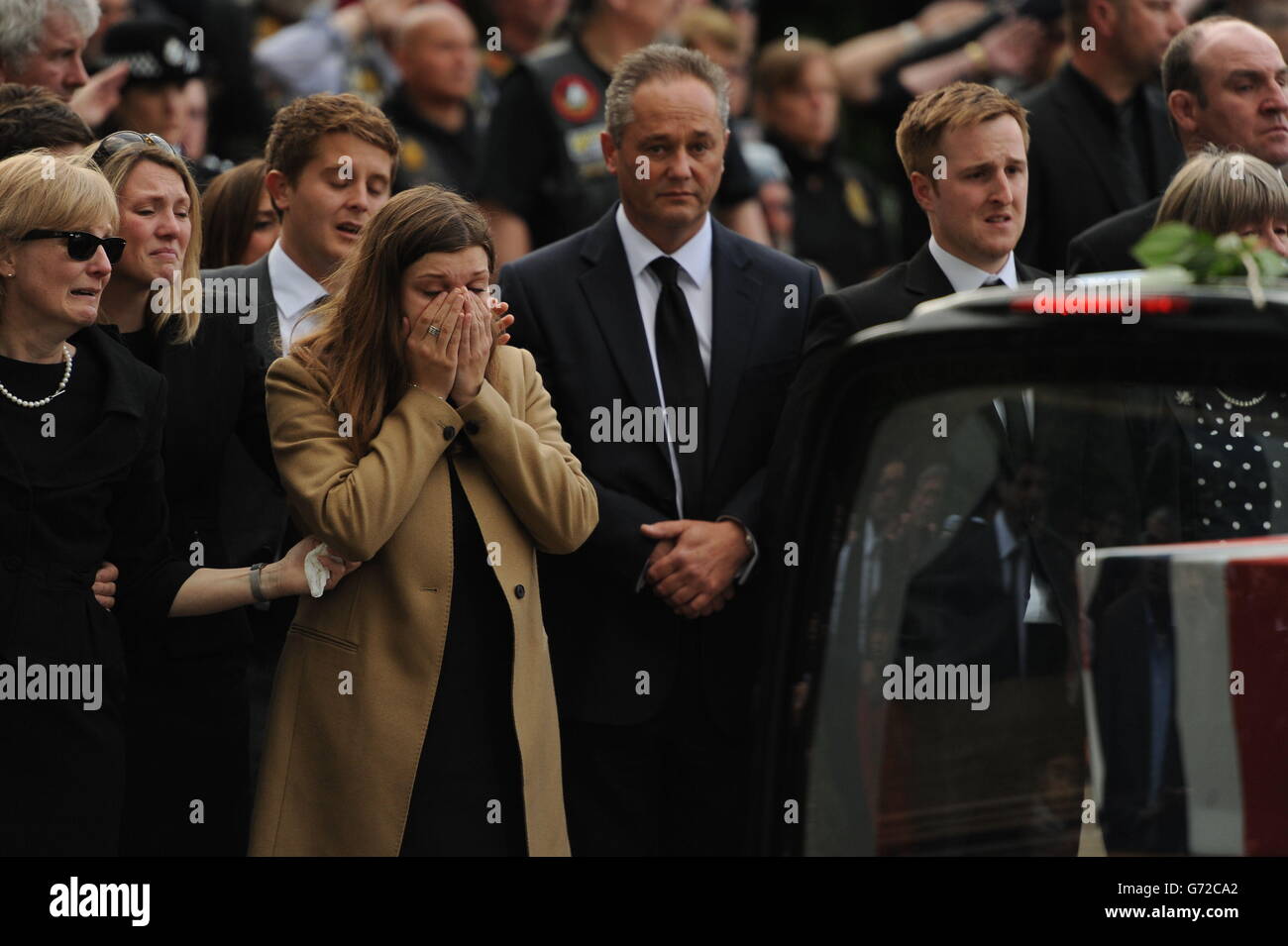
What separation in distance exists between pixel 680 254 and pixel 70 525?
6.69 ft

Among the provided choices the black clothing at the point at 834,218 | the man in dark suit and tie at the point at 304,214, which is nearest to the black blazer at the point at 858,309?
the man in dark suit and tie at the point at 304,214

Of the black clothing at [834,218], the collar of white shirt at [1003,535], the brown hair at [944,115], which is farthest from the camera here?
the black clothing at [834,218]

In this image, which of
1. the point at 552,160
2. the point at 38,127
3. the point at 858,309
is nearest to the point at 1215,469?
the point at 858,309

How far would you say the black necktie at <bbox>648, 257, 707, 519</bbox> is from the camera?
5.38 metres

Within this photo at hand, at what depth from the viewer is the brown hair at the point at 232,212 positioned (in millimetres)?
5988

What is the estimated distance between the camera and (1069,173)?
674 cm

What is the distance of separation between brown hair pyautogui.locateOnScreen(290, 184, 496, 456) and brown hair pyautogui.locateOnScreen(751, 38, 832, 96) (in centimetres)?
523

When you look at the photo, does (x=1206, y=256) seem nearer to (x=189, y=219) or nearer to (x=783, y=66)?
(x=189, y=219)

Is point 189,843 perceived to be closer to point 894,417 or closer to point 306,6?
point 894,417

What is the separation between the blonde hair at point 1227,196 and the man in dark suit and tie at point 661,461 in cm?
110

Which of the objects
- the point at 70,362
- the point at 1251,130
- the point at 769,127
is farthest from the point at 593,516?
the point at 769,127

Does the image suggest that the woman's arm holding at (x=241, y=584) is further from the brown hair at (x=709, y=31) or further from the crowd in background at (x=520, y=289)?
the brown hair at (x=709, y=31)

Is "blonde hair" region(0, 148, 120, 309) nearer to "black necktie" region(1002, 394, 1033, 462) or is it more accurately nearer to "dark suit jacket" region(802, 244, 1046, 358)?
"dark suit jacket" region(802, 244, 1046, 358)
